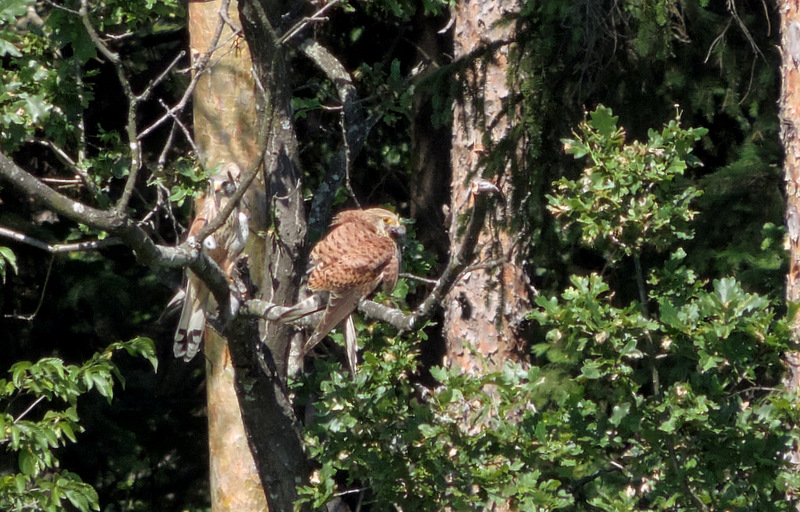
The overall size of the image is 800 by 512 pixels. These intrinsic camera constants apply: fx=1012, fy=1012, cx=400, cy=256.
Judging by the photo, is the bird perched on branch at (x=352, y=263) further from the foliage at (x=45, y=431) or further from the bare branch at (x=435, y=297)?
the foliage at (x=45, y=431)

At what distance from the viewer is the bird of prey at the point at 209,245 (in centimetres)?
471

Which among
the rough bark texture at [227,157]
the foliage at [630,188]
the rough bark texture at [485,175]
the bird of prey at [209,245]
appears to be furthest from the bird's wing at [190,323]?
the foliage at [630,188]

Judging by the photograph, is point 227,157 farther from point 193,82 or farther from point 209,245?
point 193,82

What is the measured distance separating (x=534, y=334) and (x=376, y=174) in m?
2.19

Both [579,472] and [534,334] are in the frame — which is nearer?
[579,472]

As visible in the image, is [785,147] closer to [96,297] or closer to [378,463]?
[378,463]

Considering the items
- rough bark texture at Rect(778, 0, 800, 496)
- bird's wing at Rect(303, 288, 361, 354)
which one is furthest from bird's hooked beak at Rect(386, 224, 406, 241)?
rough bark texture at Rect(778, 0, 800, 496)

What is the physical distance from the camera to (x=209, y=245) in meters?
4.90

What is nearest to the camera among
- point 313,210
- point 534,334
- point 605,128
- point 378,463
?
point 605,128

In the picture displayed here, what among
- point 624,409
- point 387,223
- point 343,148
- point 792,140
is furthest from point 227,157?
point 792,140

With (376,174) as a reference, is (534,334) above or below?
below

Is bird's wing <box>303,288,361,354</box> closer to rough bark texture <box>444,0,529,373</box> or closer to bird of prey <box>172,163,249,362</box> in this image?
bird of prey <box>172,163,249,362</box>

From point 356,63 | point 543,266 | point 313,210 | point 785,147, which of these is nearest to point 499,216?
point 543,266

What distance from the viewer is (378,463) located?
382cm
